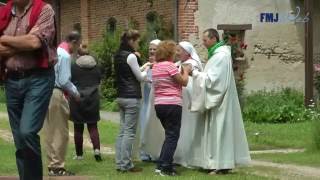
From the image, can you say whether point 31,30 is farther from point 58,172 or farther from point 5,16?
point 58,172

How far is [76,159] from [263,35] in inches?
420

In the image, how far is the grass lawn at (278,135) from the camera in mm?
12719

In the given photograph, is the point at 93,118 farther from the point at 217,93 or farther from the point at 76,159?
the point at 217,93

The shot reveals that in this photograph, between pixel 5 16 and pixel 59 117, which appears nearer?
pixel 5 16

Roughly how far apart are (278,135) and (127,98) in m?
5.50

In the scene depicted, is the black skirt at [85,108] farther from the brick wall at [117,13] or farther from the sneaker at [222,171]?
the brick wall at [117,13]

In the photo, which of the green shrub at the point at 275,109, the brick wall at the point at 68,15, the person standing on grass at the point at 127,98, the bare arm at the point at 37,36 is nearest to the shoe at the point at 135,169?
the person standing on grass at the point at 127,98

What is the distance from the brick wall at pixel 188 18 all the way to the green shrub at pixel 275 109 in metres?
2.38

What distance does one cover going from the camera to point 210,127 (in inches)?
358

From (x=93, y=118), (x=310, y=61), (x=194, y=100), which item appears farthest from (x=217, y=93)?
(x=310, y=61)

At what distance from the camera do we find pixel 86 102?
10453mm

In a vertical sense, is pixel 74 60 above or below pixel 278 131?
above

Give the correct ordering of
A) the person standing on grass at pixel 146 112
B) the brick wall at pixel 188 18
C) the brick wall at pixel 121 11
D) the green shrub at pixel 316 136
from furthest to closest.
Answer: the brick wall at pixel 121 11
the brick wall at pixel 188 18
the green shrub at pixel 316 136
the person standing on grass at pixel 146 112

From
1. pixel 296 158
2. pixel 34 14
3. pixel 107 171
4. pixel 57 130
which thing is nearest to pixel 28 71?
pixel 34 14
